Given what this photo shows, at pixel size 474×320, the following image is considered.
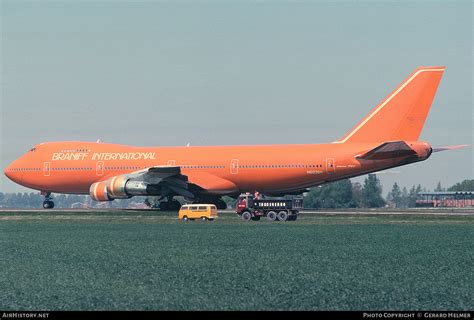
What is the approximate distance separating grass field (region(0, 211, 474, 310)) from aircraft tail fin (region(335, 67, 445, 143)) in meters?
27.5

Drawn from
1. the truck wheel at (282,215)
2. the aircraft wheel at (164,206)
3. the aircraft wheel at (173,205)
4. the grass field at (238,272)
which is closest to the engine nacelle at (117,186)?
the aircraft wheel at (164,206)

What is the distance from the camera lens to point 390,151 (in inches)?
2468

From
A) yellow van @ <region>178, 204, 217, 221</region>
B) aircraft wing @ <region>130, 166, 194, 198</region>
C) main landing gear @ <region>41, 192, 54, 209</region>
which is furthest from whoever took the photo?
main landing gear @ <region>41, 192, 54, 209</region>

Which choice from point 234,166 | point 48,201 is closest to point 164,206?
point 234,166

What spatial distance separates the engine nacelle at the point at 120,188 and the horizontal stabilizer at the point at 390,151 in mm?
18251

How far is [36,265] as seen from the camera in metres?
25.5

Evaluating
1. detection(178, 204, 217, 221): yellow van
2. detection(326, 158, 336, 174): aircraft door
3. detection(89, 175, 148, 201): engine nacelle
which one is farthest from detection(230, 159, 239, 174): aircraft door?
detection(178, 204, 217, 221): yellow van

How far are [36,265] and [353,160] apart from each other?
4196 cm

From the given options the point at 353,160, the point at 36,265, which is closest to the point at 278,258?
the point at 36,265

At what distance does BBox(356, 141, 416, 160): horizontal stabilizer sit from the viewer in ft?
204

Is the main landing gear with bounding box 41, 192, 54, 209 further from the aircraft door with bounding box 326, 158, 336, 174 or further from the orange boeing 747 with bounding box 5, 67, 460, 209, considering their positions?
the aircraft door with bounding box 326, 158, 336, 174

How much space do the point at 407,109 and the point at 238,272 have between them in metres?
44.7

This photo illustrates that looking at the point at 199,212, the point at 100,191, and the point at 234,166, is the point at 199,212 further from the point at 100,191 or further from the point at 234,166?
the point at 100,191

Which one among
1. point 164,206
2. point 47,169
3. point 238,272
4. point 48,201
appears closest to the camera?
point 238,272
